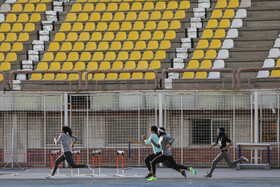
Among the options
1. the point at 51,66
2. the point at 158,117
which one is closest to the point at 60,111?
the point at 158,117

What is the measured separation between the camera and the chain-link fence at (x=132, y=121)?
2028 centimetres

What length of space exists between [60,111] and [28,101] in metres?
1.20

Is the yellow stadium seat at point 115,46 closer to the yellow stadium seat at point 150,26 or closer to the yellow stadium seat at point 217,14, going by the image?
the yellow stadium seat at point 150,26

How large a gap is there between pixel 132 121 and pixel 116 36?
7779 millimetres

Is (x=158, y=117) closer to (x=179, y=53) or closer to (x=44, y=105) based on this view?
(x=44, y=105)

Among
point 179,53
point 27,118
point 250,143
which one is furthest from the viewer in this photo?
point 179,53

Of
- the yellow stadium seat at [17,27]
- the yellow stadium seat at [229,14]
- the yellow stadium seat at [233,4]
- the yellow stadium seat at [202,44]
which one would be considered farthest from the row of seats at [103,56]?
the yellow stadium seat at [233,4]

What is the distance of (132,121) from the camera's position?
20.8 m

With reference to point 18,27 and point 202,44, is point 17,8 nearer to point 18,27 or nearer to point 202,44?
point 18,27

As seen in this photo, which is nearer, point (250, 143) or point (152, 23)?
point (250, 143)

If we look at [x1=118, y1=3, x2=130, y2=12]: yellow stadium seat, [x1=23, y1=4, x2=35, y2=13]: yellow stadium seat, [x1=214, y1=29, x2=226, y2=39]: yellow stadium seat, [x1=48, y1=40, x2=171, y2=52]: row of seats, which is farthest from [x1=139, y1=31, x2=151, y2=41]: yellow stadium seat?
[x1=23, y1=4, x2=35, y2=13]: yellow stadium seat

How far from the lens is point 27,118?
21.1 metres

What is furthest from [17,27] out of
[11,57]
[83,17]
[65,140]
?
[65,140]

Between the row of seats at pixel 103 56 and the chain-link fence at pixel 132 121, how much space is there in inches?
219
